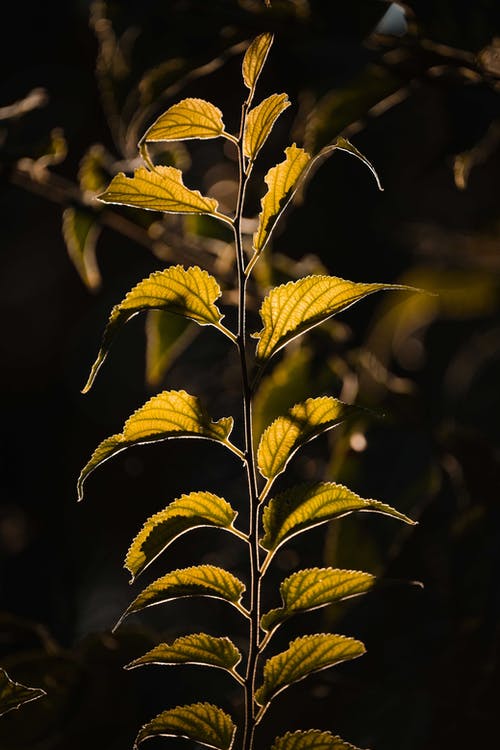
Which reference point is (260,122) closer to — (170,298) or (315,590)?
(170,298)

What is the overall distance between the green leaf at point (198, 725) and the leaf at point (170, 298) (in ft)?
0.47

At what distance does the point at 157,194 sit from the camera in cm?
38

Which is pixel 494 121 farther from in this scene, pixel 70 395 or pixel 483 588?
pixel 70 395

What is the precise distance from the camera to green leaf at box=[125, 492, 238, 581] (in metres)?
0.36

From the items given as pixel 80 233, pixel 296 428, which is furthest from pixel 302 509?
pixel 80 233

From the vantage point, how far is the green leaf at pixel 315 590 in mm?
376

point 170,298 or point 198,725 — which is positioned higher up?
point 170,298

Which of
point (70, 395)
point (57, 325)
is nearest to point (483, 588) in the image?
point (70, 395)

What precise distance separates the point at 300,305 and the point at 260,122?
0.25 ft

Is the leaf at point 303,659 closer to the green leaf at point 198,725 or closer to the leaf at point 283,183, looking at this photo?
the green leaf at point 198,725

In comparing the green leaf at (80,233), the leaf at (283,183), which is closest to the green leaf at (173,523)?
the leaf at (283,183)

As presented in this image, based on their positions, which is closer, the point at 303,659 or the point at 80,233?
the point at 303,659

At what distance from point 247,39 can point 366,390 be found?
0.92 feet

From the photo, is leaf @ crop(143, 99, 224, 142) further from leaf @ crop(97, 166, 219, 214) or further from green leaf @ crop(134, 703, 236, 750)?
green leaf @ crop(134, 703, 236, 750)
